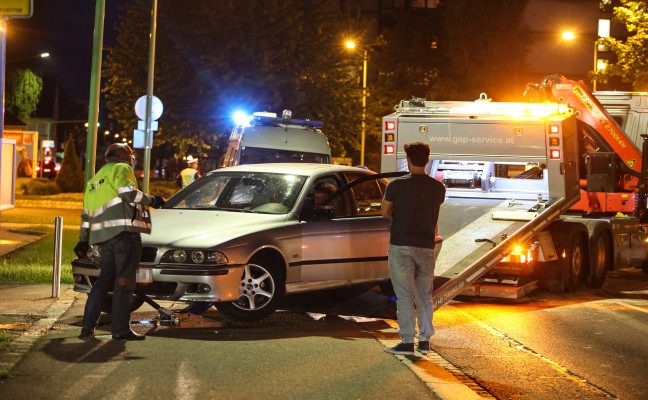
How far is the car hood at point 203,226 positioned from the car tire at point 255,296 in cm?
36

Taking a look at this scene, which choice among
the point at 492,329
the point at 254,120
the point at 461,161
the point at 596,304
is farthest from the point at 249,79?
the point at 492,329

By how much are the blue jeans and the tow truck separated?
3511 millimetres

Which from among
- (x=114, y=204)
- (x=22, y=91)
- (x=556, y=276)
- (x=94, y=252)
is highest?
(x=22, y=91)

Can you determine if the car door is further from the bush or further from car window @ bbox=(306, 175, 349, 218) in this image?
the bush

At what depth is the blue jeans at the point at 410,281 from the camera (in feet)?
30.4

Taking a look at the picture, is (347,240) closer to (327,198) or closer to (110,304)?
(327,198)

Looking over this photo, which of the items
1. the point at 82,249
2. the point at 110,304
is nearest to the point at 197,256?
the point at 82,249

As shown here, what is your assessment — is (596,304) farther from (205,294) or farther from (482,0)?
(482,0)

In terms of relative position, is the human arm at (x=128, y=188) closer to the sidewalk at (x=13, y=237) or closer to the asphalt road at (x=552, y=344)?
the asphalt road at (x=552, y=344)

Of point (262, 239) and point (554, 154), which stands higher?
point (554, 154)

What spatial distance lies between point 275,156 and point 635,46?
1147 centimetres

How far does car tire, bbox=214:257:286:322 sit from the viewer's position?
10.6m

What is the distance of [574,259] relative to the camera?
51.0 ft

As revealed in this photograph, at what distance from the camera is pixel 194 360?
866cm
